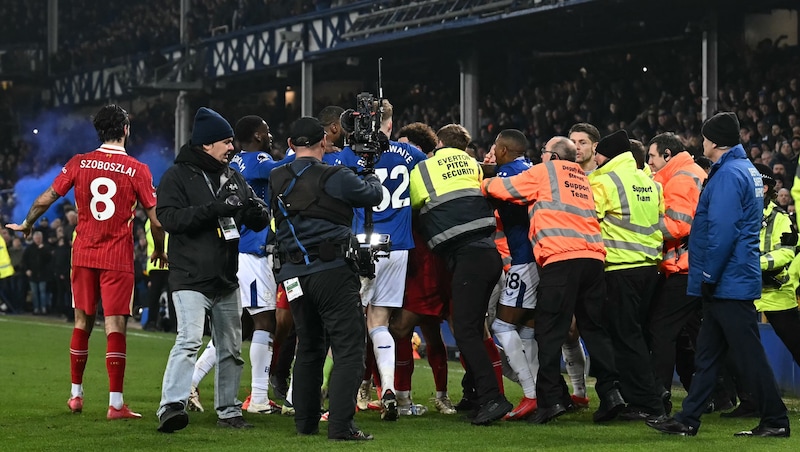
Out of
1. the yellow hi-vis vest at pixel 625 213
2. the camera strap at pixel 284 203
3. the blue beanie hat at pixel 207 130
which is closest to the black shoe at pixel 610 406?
the yellow hi-vis vest at pixel 625 213

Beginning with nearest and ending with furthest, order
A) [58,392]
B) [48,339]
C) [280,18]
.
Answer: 1. [58,392]
2. [48,339]
3. [280,18]

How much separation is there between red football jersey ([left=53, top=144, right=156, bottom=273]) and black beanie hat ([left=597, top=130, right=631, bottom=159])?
3615 millimetres

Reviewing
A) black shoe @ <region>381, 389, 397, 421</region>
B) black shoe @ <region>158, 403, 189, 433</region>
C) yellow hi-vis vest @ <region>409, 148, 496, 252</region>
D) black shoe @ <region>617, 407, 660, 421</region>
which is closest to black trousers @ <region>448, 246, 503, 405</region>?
yellow hi-vis vest @ <region>409, 148, 496, 252</region>

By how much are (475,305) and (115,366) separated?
2776 mm

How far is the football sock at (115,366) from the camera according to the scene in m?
9.89

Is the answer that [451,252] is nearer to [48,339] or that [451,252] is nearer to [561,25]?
[48,339]

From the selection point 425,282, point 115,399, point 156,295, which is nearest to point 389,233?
point 425,282

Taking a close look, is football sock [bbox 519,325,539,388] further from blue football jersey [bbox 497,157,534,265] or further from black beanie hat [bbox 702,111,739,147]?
black beanie hat [bbox 702,111,739,147]

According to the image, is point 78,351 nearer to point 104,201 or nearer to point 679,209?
point 104,201

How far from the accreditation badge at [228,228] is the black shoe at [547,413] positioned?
8.71ft

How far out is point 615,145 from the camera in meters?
10.3

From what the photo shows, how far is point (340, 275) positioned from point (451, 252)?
1.55 meters

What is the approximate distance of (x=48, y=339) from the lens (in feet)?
65.2

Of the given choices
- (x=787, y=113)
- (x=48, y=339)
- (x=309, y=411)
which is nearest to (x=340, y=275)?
(x=309, y=411)
